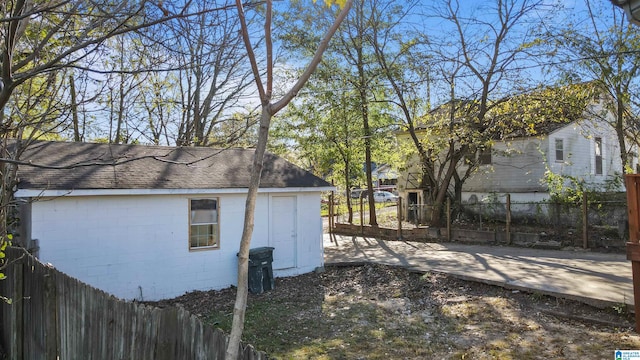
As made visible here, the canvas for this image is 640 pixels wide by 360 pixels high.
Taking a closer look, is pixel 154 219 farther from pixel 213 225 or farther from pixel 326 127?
pixel 326 127

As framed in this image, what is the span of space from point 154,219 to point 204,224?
48.9 inches

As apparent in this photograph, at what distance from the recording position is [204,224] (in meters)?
10.8

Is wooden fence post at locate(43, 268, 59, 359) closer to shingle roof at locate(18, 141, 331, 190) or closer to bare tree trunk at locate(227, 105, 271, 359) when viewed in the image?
shingle roof at locate(18, 141, 331, 190)

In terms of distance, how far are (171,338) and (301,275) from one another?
331 inches

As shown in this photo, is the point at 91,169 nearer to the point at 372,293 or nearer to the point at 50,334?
the point at 50,334

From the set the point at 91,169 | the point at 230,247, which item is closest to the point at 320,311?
the point at 230,247

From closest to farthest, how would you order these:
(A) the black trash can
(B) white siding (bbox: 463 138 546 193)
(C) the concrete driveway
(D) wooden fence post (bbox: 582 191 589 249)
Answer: (C) the concrete driveway
(A) the black trash can
(D) wooden fence post (bbox: 582 191 589 249)
(B) white siding (bbox: 463 138 546 193)

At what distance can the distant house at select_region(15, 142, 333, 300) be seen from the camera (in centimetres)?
899

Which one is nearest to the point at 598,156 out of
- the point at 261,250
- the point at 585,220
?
the point at 585,220

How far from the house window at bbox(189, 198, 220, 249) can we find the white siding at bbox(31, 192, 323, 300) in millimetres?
144

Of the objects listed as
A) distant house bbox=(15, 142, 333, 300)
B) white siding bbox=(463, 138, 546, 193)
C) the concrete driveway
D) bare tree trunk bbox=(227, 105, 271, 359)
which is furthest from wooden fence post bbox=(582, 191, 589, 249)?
bare tree trunk bbox=(227, 105, 271, 359)

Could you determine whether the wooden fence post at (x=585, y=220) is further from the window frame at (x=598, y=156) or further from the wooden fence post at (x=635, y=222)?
the window frame at (x=598, y=156)

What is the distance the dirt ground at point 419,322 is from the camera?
19.9 feet

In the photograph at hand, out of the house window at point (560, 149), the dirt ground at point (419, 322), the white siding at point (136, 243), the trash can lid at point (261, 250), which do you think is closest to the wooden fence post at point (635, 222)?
the dirt ground at point (419, 322)
